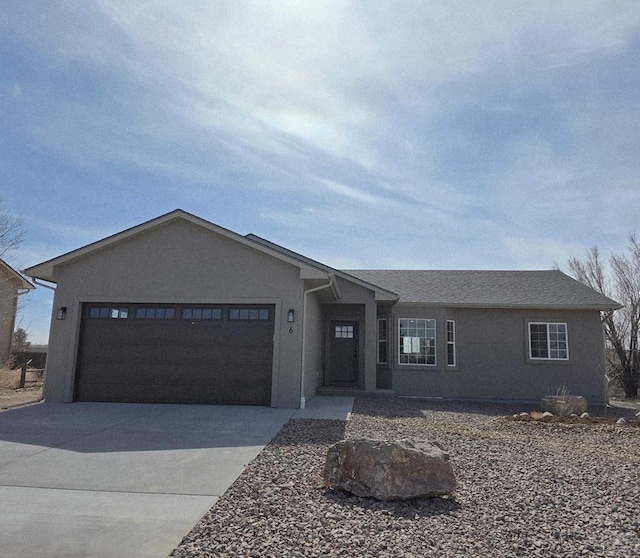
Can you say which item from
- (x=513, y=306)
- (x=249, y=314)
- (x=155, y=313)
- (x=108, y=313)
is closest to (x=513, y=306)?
(x=513, y=306)

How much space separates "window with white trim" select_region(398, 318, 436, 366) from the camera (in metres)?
14.1

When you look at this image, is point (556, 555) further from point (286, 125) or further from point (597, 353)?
point (597, 353)

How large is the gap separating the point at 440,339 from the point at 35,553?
1237 centimetres

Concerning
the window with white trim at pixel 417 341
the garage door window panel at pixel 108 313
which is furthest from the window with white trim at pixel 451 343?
the garage door window panel at pixel 108 313

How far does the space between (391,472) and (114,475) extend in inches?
114

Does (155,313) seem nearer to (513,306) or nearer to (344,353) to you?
(344,353)

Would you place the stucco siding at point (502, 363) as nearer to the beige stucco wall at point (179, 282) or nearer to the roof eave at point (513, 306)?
the roof eave at point (513, 306)

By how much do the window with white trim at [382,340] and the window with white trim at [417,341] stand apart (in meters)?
0.53

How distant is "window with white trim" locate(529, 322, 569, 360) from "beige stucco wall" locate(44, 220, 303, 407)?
781 centimetres

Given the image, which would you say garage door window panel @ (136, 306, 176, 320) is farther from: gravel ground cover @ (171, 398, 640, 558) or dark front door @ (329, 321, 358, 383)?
dark front door @ (329, 321, 358, 383)

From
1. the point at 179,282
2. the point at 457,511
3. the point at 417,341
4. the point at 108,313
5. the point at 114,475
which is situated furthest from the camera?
the point at 417,341

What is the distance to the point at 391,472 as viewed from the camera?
4203 millimetres

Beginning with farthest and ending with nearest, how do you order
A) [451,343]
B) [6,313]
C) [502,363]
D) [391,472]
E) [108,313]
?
[6,313] < [451,343] < [502,363] < [108,313] < [391,472]

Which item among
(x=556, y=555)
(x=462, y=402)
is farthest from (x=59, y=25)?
(x=462, y=402)
